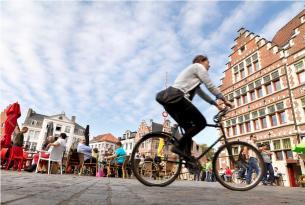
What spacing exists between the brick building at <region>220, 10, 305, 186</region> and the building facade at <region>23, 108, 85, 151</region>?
43.3 metres

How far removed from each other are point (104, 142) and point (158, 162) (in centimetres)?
6975

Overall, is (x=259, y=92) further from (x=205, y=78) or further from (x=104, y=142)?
(x=104, y=142)

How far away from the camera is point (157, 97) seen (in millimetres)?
3795

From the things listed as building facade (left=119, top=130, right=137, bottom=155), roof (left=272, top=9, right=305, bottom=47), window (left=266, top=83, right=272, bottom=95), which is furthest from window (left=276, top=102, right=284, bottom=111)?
building facade (left=119, top=130, right=137, bottom=155)

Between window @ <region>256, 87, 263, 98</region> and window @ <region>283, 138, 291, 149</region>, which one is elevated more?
window @ <region>256, 87, 263, 98</region>

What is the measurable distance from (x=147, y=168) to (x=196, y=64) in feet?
7.01

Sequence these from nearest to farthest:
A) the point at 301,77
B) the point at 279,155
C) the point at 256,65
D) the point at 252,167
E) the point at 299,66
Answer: the point at 252,167 < the point at 301,77 < the point at 299,66 < the point at 279,155 < the point at 256,65

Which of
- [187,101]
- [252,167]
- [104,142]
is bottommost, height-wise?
[252,167]

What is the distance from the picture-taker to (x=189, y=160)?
379cm

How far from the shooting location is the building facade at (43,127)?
58781mm

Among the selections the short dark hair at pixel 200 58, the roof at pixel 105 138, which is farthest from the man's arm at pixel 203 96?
the roof at pixel 105 138

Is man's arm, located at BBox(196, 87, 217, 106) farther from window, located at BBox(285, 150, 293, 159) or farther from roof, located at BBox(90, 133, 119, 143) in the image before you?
roof, located at BBox(90, 133, 119, 143)

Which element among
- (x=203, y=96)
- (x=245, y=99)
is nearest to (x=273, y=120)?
(x=245, y=99)

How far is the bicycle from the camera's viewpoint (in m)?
3.88
